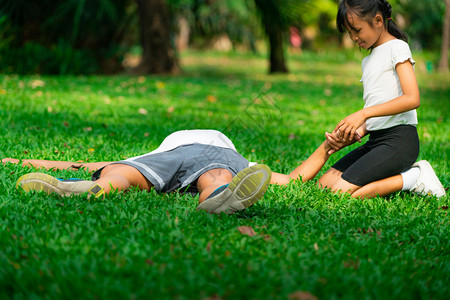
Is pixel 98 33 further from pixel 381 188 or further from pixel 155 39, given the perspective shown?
pixel 381 188

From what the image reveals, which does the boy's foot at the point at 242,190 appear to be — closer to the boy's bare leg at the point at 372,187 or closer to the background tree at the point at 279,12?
the boy's bare leg at the point at 372,187

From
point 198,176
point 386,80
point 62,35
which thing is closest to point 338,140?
point 386,80

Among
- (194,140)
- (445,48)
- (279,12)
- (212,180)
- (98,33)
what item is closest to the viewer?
(212,180)

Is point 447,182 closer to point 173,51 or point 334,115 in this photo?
point 334,115

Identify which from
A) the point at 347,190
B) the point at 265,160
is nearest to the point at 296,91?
the point at 265,160

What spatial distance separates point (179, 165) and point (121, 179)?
342 millimetres

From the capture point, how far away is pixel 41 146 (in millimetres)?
4242

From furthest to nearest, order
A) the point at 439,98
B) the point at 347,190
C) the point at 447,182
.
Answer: the point at 439,98 < the point at 447,182 < the point at 347,190

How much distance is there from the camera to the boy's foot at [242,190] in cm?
251

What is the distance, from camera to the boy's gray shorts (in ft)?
9.72

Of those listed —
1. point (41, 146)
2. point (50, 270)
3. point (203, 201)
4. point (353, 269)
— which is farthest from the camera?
point (41, 146)

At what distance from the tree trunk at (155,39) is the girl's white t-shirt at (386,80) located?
9018 mm

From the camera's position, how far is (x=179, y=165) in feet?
9.87

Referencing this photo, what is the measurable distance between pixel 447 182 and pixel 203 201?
2.02 m
